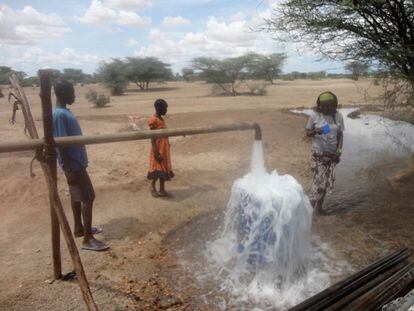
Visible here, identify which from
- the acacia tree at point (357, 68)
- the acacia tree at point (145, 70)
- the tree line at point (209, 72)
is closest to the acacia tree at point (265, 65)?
the tree line at point (209, 72)

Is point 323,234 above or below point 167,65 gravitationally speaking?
below

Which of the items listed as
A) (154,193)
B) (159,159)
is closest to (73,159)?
(159,159)

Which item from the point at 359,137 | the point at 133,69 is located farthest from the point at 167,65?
the point at 359,137

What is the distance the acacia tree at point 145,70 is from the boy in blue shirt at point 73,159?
4065 cm

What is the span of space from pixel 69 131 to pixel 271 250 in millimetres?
2504

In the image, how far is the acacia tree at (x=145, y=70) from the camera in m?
45.0

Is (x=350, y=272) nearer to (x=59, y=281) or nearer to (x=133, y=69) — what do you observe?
(x=59, y=281)

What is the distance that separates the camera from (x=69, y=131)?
4.08m

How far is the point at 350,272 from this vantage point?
12.9 feet

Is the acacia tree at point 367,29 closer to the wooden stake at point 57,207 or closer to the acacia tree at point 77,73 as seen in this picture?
the wooden stake at point 57,207

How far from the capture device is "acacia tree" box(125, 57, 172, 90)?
45.0m

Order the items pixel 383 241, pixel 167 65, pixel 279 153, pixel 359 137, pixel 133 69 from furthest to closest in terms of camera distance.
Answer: pixel 167 65 → pixel 133 69 → pixel 359 137 → pixel 279 153 → pixel 383 241

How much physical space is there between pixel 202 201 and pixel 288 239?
2.48m

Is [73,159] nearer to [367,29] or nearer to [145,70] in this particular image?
[367,29]
